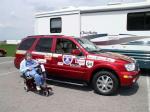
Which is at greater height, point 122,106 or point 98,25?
point 98,25

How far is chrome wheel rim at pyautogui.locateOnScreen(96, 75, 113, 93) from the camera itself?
771 centimetres

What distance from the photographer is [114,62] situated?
25.1 feet

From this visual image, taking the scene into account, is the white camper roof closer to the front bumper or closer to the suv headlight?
the suv headlight

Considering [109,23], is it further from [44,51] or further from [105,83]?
[105,83]

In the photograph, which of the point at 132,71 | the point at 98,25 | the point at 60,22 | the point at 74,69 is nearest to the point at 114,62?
the point at 132,71

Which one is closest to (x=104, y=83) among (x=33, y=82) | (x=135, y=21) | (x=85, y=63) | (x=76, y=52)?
(x=85, y=63)

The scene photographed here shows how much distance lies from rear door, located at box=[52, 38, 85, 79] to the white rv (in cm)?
311

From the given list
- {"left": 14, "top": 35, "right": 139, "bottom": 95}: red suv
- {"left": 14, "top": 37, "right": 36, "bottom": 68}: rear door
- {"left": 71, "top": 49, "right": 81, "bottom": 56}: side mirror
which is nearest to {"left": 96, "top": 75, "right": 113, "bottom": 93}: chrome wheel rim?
{"left": 14, "top": 35, "right": 139, "bottom": 95}: red suv

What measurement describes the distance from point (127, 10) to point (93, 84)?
433cm

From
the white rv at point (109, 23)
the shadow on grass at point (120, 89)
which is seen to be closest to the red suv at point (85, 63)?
the shadow on grass at point (120, 89)

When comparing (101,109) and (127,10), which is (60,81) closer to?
(101,109)

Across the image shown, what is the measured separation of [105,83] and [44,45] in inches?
109

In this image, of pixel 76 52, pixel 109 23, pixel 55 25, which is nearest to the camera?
pixel 76 52

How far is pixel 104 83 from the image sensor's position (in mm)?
7773
